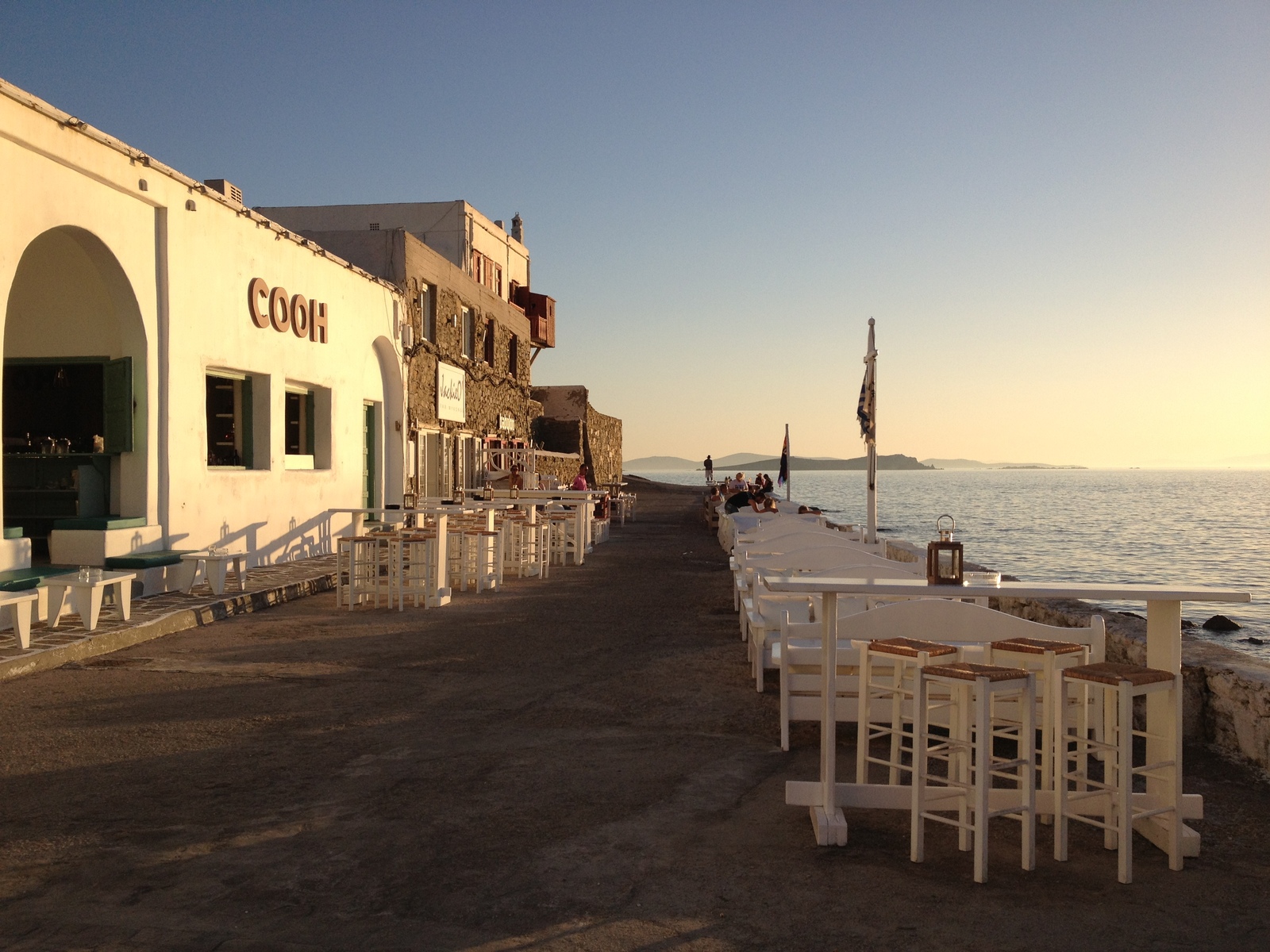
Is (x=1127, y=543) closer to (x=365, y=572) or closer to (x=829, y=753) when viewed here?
(x=365, y=572)

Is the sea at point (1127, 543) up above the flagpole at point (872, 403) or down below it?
below

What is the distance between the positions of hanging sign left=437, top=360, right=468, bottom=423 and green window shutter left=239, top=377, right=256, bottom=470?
7.16 m

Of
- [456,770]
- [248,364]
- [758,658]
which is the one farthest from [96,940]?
[248,364]

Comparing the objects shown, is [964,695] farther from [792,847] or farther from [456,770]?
[456,770]

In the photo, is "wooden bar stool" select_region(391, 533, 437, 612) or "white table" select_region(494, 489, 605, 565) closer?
"wooden bar stool" select_region(391, 533, 437, 612)

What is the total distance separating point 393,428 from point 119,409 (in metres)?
7.80

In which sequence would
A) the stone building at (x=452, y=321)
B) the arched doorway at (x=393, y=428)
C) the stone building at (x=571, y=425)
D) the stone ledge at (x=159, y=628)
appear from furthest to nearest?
the stone building at (x=571, y=425)
the stone building at (x=452, y=321)
the arched doorway at (x=393, y=428)
the stone ledge at (x=159, y=628)

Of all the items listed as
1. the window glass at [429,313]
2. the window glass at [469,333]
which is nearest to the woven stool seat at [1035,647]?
the window glass at [429,313]

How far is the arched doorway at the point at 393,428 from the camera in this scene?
17.8m

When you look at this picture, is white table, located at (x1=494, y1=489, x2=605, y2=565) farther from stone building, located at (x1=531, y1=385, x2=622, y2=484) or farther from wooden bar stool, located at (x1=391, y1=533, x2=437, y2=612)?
stone building, located at (x1=531, y1=385, x2=622, y2=484)

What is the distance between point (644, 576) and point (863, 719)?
9194 mm

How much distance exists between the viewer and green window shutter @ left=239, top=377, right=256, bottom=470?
42.8 ft

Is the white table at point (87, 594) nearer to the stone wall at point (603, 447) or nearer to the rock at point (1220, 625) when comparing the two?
the rock at point (1220, 625)

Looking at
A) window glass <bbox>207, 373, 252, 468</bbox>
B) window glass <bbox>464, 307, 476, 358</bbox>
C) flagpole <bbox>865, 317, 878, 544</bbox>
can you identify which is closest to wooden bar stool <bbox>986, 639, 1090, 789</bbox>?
flagpole <bbox>865, 317, 878, 544</bbox>
